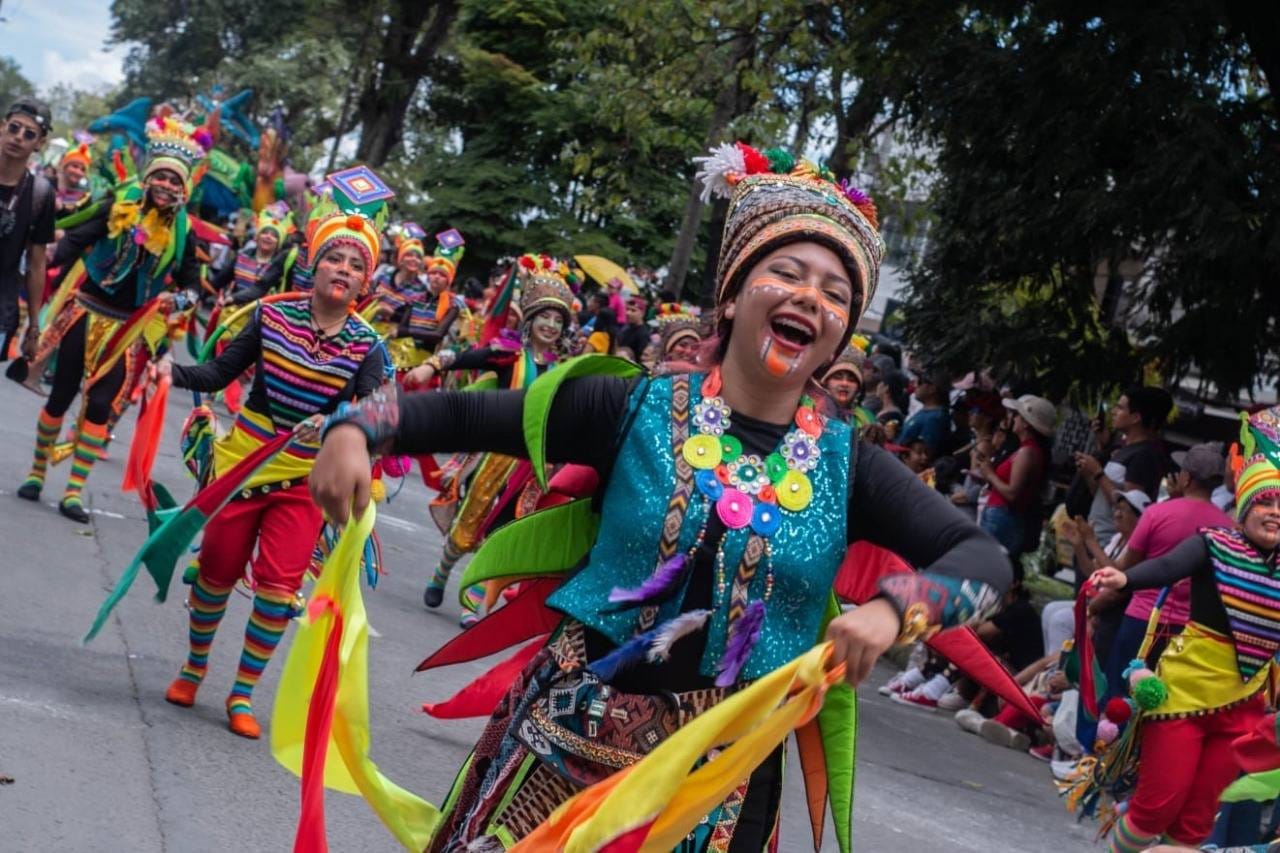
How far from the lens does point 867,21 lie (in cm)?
1355

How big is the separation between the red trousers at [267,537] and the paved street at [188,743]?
0.58 m

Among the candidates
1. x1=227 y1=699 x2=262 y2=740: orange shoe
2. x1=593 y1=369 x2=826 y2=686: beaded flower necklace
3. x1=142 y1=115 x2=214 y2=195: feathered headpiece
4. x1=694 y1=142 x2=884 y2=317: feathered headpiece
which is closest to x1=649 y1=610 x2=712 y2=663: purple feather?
x1=593 y1=369 x2=826 y2=686: beaded flower necklace

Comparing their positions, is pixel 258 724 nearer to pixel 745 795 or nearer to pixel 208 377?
pixel 208 377

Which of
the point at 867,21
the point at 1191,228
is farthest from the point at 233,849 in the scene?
the point at 867,21

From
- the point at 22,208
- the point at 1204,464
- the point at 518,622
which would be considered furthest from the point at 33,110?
the point at 518,622

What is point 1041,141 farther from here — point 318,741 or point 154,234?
point 318,741

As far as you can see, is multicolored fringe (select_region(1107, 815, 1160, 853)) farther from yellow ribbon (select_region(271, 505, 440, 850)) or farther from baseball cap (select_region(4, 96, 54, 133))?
baseball cap (select_region(4, 96, 54, 133))

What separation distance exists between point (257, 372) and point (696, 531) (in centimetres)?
388

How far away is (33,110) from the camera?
9.22 m

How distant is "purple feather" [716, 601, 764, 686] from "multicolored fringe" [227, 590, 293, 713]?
11.4 feet

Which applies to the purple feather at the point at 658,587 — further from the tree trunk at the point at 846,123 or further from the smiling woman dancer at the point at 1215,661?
the tree trunk at the point at 846,123

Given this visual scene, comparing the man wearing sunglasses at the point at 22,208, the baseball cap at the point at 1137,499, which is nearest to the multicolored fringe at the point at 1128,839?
the baseball cap at the point at 1137,499

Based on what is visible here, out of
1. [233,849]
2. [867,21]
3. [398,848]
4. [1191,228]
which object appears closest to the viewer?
[233,849]

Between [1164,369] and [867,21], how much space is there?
A: 3.70 meters
